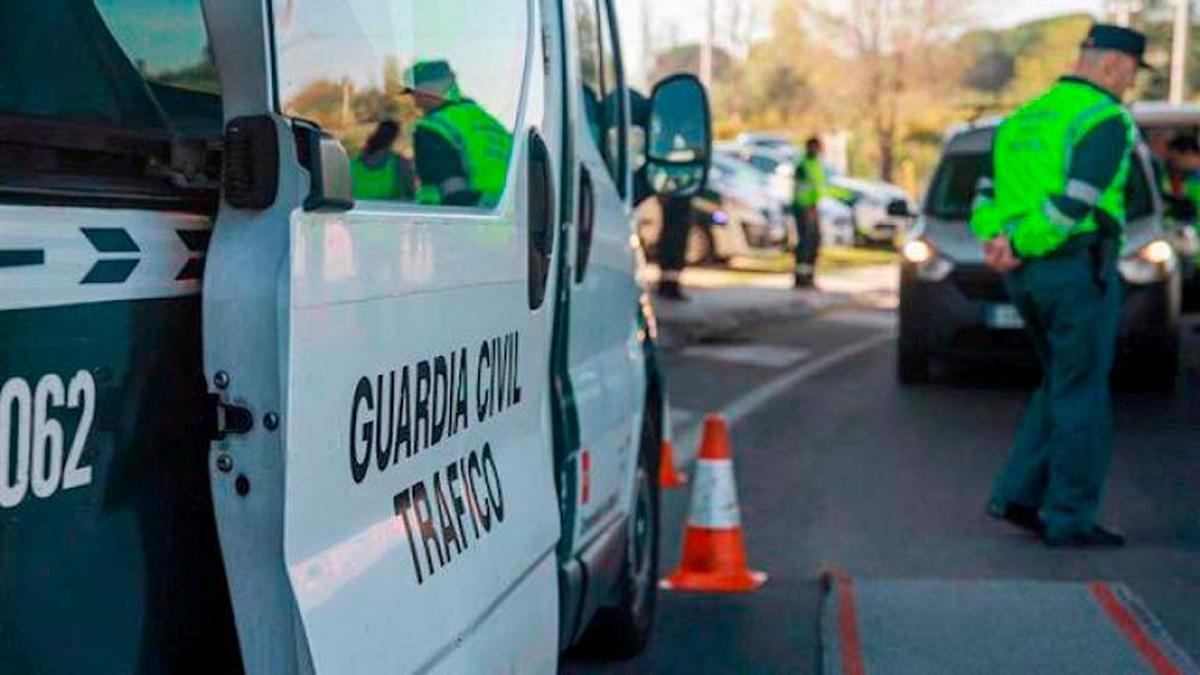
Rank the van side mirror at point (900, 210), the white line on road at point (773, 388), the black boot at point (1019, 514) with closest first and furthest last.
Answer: the black boot at point (1019, 514) < the white line on road at point (773, 388) < the van side mirror at point (900, 210)

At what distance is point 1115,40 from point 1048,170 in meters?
0.60

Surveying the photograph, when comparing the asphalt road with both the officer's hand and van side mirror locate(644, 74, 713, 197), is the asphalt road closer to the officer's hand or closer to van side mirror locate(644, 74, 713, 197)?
the officer's hand

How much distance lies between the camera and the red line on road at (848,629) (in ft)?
18.3

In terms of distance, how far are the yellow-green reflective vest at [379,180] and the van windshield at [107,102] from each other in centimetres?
39

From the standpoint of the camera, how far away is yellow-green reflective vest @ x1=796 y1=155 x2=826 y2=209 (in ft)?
77.7

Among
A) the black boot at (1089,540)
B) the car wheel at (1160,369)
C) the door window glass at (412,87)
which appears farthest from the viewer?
the car wheel at (1160,369)

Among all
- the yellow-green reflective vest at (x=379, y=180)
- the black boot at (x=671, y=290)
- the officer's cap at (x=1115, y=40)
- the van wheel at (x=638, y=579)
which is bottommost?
the black boot at (x=671, y=290)

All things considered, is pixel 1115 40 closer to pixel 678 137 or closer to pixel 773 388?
pixel 678 137

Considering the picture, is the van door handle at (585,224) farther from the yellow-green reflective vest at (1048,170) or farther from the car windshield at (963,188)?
the car windshield at (963,188)

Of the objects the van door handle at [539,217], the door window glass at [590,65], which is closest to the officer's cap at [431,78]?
the van door handle at [539,217]

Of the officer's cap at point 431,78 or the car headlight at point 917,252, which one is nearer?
the officer's cap at point 431,78

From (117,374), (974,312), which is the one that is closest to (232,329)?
(117,374)

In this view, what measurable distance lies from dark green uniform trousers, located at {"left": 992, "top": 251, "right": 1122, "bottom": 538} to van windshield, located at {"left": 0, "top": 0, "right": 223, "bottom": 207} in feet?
17.0

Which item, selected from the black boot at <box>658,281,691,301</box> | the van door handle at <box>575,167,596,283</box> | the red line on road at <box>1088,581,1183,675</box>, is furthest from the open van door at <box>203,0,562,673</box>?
the black boot at <box>658,281,691,301</box>
